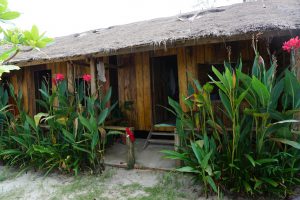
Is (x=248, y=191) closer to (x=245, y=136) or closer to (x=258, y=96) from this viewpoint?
(x=245, y=136)

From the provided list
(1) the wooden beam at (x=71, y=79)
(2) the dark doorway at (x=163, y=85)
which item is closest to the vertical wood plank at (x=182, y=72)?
(2) the dark doorway at (x=163, y=85)

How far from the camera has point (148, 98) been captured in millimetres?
5914

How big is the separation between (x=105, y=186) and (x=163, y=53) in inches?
118

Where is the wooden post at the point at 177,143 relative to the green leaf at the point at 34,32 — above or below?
below

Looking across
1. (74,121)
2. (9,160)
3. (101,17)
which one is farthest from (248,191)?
(101,17)

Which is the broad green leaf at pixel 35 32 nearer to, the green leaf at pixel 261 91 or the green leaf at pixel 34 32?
the green leaf at pixel 34 32

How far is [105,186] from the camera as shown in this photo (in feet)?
13.2

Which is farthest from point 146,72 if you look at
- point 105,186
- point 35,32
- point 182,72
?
point 35,32

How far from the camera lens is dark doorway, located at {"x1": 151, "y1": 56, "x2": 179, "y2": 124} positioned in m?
5.96

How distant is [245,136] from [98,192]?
222 centimetres

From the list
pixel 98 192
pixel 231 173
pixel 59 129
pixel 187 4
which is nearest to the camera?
pixel 231 173

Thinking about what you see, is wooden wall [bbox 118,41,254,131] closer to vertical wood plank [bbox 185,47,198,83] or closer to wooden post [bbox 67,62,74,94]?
Result: vertical wood plank [bbox 185,47,198,83]

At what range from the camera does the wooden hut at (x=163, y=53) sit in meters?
3.68

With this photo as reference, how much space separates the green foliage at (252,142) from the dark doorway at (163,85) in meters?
2.39
